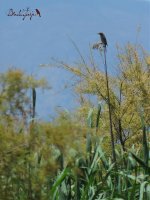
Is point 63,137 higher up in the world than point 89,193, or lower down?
higher up

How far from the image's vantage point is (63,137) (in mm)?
1887

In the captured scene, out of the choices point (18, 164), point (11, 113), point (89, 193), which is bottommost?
point (89, 193)

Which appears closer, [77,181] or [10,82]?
[10,82]

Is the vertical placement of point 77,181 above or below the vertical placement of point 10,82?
below

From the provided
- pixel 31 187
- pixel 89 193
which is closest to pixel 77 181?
pixel 89 193

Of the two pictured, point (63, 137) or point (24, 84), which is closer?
point (63, 137)

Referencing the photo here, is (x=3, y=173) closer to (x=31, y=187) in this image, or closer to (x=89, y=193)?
(x=31, y=187)

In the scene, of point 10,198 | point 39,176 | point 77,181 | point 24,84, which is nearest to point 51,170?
point 39,176

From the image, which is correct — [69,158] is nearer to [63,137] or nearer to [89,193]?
[63,137]

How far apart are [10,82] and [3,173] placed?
314 millimetres

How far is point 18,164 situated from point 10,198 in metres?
0.11

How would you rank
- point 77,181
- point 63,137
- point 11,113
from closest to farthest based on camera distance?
point 63,137 < point 11,113 < point 77,181

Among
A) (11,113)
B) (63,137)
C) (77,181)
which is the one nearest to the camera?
(63,137)

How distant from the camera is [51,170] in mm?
1922
